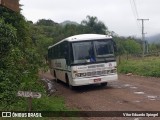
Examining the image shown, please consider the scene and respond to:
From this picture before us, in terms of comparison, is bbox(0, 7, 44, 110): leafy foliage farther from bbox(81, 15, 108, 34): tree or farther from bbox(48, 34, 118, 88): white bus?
bbox(81, 15, 108, 34): tree

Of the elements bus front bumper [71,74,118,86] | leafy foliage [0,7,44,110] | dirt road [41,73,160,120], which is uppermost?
leafy foliage [0,7,44,110]

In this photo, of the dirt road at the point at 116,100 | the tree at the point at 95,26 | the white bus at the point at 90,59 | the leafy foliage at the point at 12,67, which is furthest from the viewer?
the tree at the point at 95,26

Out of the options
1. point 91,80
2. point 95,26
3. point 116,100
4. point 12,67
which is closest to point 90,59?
point 91,80

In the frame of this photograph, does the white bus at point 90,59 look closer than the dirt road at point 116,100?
No

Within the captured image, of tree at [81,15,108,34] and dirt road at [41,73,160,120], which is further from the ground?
tree at [81,15,108,34]

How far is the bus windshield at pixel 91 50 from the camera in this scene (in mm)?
18781

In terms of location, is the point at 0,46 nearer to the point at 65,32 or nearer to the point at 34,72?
the point at 34,72

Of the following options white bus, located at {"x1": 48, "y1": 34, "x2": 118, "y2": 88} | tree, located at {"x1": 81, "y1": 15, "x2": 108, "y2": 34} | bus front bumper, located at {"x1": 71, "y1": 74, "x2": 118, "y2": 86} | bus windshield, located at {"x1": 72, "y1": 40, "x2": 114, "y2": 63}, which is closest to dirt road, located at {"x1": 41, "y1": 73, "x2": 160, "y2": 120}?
bus front bumper, located at {"x1": 71, "y1": 74, "x2": 118, "y2": 86}

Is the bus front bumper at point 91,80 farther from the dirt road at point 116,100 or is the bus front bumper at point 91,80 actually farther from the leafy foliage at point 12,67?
the leafy foliage at point 12,67

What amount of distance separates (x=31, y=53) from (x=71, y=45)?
83.7 inches

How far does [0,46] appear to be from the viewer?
14.8 metres

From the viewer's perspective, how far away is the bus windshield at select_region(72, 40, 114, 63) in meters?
18.8

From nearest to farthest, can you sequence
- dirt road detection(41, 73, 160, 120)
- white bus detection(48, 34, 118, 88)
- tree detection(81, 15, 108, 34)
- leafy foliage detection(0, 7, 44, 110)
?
leafy foliage detection(0, 7, 44, 110), dirt road detection(41, 73, 160, 120), white bus detection(48, 34, 118, 88), tree detection(81, 15, 108, 34)

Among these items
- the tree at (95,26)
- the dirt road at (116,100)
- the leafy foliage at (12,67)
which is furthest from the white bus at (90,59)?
the tree at (95,26)
